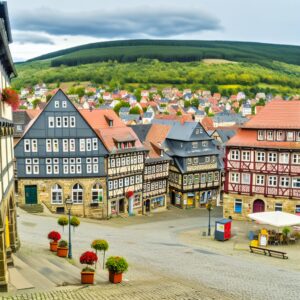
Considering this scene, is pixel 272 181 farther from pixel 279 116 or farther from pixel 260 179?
pixel 279 116

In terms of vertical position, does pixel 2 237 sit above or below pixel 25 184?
above

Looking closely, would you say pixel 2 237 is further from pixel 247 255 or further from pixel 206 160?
pixel 206 160

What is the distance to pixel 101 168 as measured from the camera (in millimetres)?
52938

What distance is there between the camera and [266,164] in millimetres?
50312

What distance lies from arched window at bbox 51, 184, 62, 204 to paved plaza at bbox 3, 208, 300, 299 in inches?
161

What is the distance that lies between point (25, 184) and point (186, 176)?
20230 mm

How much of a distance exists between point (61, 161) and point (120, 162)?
6688 millimetres

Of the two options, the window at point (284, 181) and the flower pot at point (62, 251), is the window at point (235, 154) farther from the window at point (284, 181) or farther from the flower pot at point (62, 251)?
the flower pot at point (62, 251)

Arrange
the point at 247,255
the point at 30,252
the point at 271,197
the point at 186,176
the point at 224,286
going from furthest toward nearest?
the point at 186,176, the point at 271,197, the point at 247,255, the point at 30,252, the point at 224,286

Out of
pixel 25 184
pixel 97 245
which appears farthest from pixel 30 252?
pixel 25 184

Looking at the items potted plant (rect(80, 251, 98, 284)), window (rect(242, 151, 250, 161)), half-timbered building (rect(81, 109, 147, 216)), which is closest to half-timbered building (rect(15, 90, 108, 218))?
half-timbered building (rect(81, 109, 147, 216))

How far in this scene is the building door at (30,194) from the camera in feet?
168

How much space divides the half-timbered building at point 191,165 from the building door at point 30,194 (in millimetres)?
18242

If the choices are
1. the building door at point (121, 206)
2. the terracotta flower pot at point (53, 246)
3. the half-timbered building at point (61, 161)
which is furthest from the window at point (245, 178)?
the terracotta flower pot at point (53, 246)
